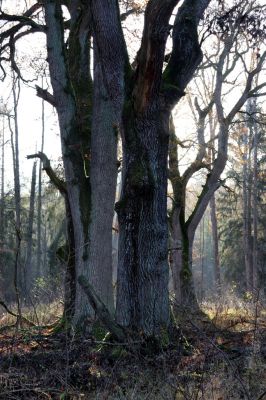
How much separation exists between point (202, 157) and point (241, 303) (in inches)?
177

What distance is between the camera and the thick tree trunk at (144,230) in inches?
293

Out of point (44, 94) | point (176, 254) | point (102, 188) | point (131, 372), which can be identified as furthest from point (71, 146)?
point (176, 254)

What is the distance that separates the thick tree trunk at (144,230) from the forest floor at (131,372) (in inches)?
28.4

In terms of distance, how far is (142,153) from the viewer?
295 inches

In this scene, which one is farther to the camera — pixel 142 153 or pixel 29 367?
pixel 142 153

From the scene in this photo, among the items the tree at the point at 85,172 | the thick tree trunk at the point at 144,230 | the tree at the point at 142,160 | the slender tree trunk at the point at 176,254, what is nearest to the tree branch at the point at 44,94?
the tree at the point at 85,172

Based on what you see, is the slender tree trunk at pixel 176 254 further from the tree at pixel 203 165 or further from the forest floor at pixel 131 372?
the forest floor at pixel 131 372

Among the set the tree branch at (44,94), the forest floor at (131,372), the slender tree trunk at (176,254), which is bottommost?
the forest floor at (131,372)

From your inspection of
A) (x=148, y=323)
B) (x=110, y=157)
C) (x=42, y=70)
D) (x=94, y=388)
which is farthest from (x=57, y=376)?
(x=42, y=70)

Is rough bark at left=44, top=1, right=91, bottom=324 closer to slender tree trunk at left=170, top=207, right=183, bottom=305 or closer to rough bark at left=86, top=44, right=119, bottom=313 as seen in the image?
rough bark at left=86, top=44, right=119, bottom=313

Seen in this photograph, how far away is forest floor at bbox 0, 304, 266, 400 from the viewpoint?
17.2ft

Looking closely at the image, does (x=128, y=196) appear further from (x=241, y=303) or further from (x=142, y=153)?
(x=241, y=303)

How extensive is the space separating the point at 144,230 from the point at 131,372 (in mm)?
2130

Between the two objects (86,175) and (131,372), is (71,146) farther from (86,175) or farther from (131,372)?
(131,372)
